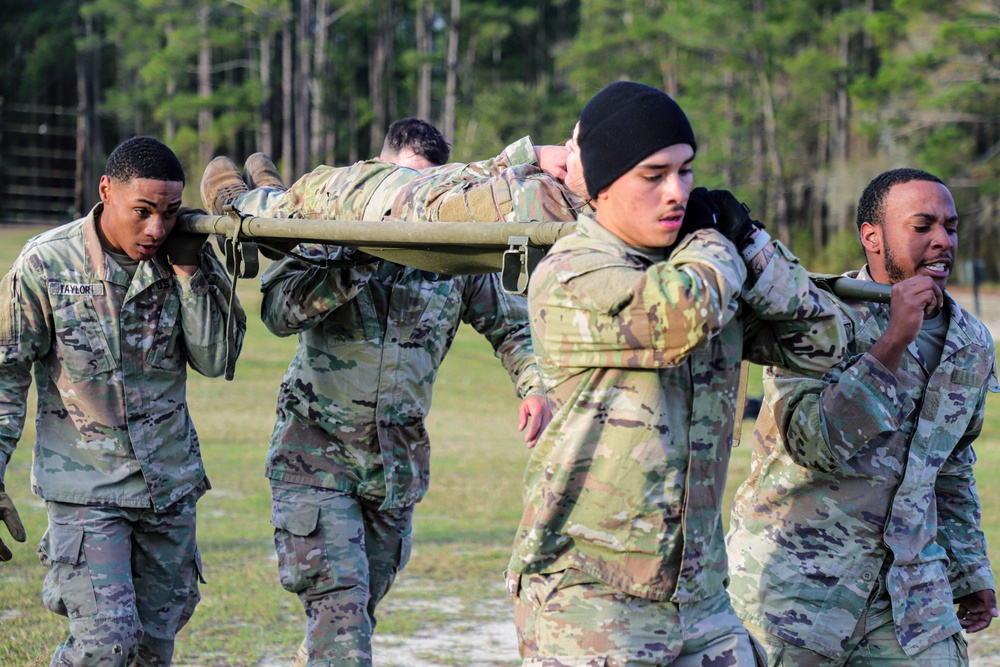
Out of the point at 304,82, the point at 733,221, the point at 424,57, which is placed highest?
the point at 424,57

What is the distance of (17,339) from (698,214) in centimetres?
281

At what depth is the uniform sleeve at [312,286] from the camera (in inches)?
189

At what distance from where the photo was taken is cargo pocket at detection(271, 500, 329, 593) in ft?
16.3

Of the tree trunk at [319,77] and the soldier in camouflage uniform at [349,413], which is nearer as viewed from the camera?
the soldier in camouflage uniform at [349,413]

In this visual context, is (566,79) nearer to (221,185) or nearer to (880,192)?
(221,185)

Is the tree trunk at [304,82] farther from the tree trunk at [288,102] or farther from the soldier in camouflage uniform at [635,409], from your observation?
the soldier in camouflage uniform at [635,409]

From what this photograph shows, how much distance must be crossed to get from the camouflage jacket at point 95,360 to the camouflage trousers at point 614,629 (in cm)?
217

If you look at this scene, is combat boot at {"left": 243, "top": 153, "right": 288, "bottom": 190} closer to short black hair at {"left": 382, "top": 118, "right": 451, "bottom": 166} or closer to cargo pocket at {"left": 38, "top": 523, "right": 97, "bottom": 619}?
short black hair at {"left": 382, "top": 118, "right": 451, "bottom": 166}

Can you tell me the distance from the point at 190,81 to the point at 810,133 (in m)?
28.8

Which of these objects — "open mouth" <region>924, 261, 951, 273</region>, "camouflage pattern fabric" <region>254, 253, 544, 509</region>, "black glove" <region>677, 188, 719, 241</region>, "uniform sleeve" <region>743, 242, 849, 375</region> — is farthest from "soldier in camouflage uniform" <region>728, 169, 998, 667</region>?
"camouflage pattern fabric" <region>254, 253, 544, 509</region>

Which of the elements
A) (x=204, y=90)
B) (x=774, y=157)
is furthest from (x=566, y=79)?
(x=204, y=90)

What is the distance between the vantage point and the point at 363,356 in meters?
5.07

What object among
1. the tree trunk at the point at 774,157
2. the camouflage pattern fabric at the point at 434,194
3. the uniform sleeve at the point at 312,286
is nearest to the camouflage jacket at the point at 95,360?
the uniform sleeve at the point at 312,286

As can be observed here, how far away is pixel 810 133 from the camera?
46.1 metres
